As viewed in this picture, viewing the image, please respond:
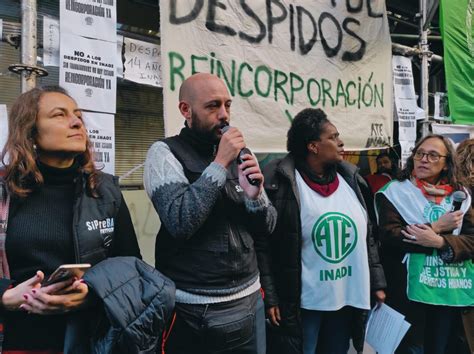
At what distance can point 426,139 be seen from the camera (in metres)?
3.04

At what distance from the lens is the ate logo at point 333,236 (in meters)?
2.53

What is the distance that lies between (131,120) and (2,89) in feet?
3.10

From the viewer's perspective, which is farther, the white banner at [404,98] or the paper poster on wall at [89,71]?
the white banner at [404,98]

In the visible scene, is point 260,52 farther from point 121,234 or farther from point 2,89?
point 121,234

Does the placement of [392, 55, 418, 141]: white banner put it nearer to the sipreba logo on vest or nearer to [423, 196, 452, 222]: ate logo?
[423, 196, 452, 222]: ate logo

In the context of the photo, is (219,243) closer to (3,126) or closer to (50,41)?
(3,126)

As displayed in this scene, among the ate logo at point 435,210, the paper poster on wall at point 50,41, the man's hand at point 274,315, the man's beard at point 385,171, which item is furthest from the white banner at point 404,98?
the paper poster on wall at point 50,41

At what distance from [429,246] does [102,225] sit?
202cm

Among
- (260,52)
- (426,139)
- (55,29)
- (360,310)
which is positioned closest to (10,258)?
(55,29)

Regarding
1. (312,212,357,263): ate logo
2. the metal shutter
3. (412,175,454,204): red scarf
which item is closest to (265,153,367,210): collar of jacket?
(312,212,357,263): ate logo

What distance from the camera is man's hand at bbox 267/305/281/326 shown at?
2.42m

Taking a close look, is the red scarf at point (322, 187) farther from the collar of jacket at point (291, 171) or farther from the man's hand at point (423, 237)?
the man's hand at point (423, 237)

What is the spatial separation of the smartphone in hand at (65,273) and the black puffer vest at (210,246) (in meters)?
0.53

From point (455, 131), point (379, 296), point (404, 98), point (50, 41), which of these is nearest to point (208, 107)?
point (50, 41)
